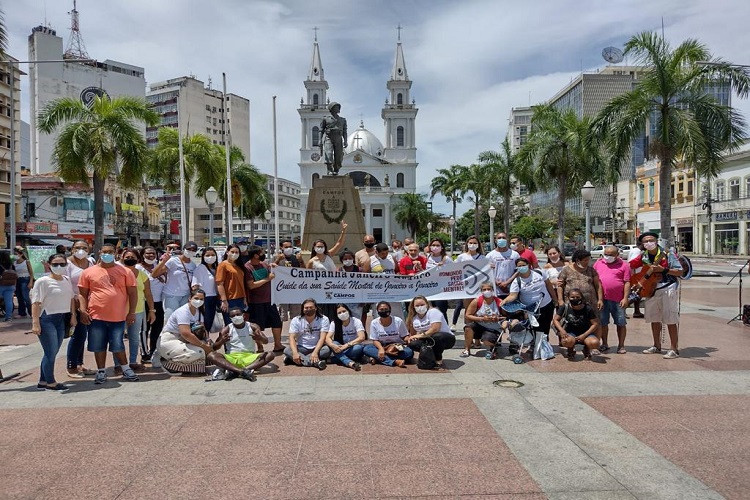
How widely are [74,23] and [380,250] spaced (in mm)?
83806

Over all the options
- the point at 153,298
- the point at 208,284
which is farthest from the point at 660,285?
the point at 153,298

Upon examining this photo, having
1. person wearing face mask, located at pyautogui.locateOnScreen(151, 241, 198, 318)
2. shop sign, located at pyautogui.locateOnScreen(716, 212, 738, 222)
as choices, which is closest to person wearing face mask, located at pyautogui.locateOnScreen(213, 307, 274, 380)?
person wearing face mask, located at pyautogui.locateOnScreen(151, 241, 198, 318)

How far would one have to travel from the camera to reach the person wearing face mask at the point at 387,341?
757 cm

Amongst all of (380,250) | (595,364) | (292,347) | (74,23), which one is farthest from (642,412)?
(74,23)

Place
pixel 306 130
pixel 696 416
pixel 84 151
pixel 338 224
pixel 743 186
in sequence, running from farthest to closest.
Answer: pixel 306 130, pixel 743 186, pixel 84 151, pixel 338 224, pixel 696 416

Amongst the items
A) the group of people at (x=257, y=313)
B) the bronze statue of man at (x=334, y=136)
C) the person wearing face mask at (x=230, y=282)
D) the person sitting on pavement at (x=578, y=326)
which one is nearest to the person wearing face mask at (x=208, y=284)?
the group of people at (x=257, y=313)

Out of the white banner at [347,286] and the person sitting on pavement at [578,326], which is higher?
the white banner at [347,286]

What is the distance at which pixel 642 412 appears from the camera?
554 centimetres

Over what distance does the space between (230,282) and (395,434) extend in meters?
4.05

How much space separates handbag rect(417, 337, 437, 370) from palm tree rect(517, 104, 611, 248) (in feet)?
65.1

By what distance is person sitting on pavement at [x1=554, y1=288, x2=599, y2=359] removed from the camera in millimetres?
7762

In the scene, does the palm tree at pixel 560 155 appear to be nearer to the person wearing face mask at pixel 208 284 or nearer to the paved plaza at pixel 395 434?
the paved plaza at pixel 395 434

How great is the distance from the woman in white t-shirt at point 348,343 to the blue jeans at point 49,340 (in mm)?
3372

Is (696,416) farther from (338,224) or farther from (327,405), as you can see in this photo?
(338,224)
